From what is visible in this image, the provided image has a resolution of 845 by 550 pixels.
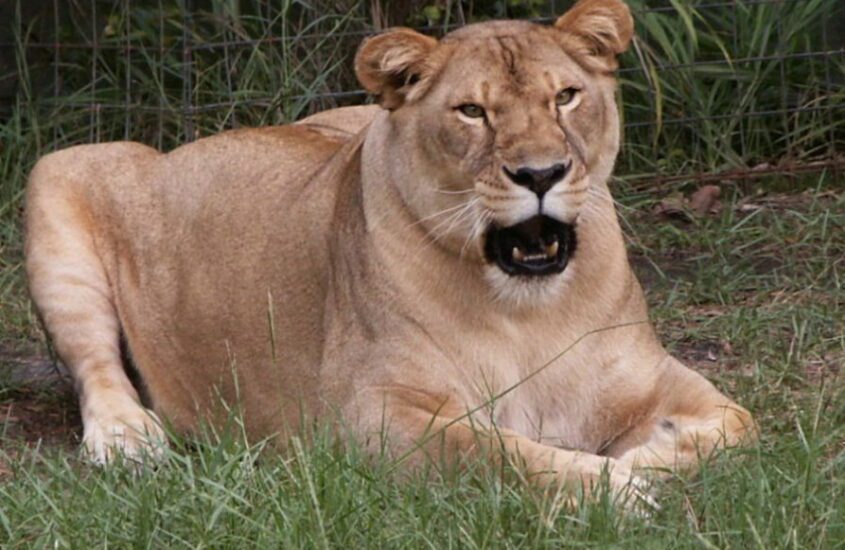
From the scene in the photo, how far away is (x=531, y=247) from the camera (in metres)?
4.38

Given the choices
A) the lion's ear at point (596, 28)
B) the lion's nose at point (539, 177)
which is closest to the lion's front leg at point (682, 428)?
the lion's nose at point (539, 177)

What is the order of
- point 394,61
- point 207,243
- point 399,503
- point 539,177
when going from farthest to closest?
point 207,243
point 394,61
point 539,177
point 399,503

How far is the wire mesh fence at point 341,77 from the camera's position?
7527 mm

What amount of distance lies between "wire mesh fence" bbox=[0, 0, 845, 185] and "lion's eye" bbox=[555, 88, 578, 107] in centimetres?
297

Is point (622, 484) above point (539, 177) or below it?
below

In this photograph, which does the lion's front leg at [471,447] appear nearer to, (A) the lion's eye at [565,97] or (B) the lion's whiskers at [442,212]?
(B) the lion's whiskers at [442,212]

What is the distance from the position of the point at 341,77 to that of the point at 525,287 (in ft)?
11.2

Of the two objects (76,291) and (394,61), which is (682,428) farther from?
(76,291)

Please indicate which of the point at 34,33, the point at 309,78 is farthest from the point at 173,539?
the point at 34,33

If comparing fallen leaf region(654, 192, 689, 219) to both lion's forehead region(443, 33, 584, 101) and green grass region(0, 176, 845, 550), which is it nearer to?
green grass region(0, 176, 845, 550)

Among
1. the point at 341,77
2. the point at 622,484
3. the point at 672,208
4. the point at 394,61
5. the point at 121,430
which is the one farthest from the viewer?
the point at 341,77

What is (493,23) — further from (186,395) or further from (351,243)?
(186,395)

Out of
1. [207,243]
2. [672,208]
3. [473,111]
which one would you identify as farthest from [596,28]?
[672,208]

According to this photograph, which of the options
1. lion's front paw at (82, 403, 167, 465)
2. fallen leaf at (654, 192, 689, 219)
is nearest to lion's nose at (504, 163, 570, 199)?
lion's front paw at (82, 403, 167, 465)
